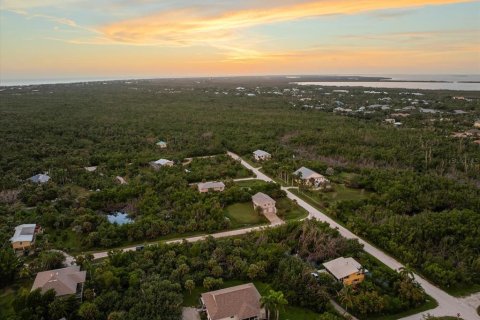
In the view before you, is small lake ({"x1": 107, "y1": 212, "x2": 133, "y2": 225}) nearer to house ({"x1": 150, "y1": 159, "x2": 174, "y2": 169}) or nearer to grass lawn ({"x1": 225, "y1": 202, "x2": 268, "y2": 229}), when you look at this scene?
grass lawn ({"x1": 225, "y1": 202, "x2": 268, "y2": 229})

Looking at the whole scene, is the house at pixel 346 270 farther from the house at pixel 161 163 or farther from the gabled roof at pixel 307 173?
the house at pixel 161 163

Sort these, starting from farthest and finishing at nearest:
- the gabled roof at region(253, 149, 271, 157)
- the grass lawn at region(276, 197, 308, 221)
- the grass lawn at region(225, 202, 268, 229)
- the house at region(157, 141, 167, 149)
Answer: the house at region(157, 141, 167, 149) < the gabled roof at region(253, 149, 271, 157) < the grass lawn at region(276, 197, 308, 221) < the grass lawn at region(225, 202, 268, 229)

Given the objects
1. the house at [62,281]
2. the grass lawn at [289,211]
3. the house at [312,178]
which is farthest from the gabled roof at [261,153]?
the house at [62,281]

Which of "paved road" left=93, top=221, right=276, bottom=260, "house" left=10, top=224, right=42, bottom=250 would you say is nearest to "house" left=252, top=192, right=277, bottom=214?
"paved road" left=93, top=221, right=276, bottom=260

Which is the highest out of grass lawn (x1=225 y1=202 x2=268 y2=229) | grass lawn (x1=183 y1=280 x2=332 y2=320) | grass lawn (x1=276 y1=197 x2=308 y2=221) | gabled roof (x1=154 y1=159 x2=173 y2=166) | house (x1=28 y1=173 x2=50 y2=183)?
gabled roof (x1=154 y1=159 x2=173 y2=166)

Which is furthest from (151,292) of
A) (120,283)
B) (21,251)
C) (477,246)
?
(477,246)
